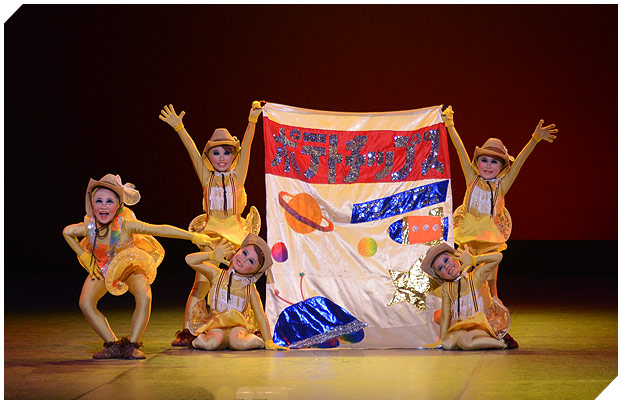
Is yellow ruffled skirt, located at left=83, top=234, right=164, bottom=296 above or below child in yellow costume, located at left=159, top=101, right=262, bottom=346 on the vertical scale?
below

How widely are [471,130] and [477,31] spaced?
103cm

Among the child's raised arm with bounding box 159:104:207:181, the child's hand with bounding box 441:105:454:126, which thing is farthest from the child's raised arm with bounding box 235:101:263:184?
the child's hand with bounding box 441:105:454:126

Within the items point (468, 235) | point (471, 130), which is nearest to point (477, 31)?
point (471, 130)

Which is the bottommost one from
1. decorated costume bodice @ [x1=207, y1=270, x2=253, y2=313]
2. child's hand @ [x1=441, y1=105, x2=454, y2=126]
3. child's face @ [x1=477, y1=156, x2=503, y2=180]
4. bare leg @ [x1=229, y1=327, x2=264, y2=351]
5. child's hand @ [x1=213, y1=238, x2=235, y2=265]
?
bare leg @ [x1=229, y1=327, x2=264, y2=351]

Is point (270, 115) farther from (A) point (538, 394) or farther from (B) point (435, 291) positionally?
(A) point (538, 394)

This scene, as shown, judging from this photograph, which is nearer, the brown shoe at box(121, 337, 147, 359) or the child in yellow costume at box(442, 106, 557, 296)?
the brown shoe at box(121, 337, 147, 359)

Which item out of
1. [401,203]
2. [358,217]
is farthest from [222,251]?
[401,203]

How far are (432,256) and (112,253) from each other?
1.97m

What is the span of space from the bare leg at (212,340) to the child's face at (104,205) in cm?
92

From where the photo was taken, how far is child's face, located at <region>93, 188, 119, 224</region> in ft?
17.3

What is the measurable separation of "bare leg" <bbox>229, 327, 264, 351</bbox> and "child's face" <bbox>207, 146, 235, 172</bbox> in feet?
3.61

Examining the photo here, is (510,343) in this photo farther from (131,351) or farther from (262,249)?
(131,351)

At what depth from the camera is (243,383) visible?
422cm

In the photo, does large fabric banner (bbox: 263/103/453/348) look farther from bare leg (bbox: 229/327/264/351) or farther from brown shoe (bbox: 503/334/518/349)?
brown shoe (bbox: 503/334/518/349)
